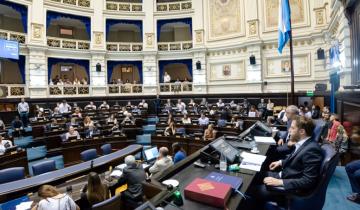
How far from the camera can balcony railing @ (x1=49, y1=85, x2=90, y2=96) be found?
15.0 meters

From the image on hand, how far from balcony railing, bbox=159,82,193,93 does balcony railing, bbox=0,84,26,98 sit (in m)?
9.09

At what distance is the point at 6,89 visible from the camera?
1329 centimetres

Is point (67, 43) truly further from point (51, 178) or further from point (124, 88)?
point (51, 178)

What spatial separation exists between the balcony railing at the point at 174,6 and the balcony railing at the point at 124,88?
6268mm

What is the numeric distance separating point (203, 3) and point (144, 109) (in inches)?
355

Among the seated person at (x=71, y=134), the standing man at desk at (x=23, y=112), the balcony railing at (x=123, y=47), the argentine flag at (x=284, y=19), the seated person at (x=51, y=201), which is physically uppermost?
the balcony railing at (x=123, y=47)

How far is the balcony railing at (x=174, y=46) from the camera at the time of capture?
1778cm

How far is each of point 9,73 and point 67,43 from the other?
5131mm

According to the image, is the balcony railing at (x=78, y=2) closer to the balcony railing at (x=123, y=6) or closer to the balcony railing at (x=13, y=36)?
the balcony railing at (x=123, y=6)

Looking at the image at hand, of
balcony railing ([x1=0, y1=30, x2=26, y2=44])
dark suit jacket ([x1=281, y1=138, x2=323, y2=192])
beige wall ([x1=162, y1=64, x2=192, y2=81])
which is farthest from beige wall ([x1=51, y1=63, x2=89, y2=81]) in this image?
dark suit jacket ([x1=281, y1=138, x2=323, y2=192])

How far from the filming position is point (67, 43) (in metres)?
15.9

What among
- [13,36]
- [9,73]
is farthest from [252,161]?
[9,73]

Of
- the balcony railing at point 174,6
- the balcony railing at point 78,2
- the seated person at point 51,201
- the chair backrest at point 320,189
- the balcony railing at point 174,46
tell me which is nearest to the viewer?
the chair backrest at point 320,189

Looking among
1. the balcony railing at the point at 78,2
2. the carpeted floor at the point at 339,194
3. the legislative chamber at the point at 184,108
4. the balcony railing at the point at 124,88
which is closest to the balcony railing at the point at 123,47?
the legislative chamber at the point at 184,108
